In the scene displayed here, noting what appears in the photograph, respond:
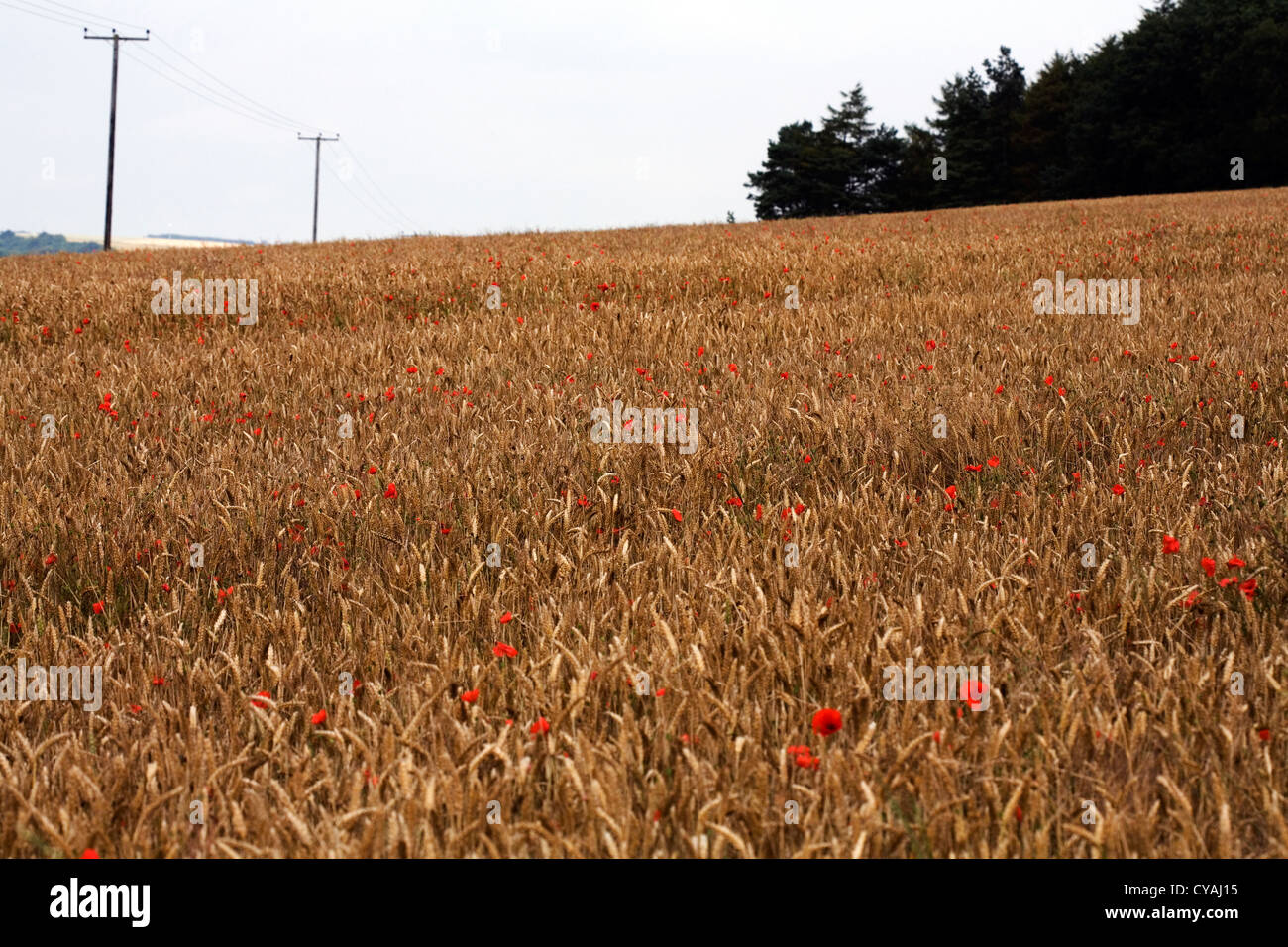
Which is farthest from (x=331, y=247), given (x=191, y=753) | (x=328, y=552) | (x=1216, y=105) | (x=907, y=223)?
(x=1216, y=105)

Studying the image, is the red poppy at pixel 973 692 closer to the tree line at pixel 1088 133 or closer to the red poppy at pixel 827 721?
the red poppy at pixel 827 721

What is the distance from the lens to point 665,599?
2.78 meters

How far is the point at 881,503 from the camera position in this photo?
11.5 feet

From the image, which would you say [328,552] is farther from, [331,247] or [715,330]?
[331,247]

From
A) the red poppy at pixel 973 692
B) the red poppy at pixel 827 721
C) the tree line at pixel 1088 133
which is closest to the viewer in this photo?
the red poppy at pixel 827 721

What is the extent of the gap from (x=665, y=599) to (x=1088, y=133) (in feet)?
195

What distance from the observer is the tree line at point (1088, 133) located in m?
48.9

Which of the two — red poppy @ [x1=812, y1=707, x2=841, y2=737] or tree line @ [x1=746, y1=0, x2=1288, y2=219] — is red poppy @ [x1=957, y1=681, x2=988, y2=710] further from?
tree line @ [x1=746, y1=0, x2=1288, y2=219]

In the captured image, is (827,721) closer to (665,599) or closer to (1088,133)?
(665,599)

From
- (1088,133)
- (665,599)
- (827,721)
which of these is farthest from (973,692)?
(1088,133)

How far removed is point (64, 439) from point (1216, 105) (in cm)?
5972

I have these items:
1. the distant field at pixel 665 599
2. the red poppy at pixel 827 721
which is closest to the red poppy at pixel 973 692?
the distant field at pixel 665 599

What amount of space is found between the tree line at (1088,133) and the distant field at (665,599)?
4258 centimetres

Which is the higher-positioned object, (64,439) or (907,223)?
(907,223)
